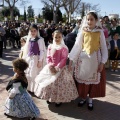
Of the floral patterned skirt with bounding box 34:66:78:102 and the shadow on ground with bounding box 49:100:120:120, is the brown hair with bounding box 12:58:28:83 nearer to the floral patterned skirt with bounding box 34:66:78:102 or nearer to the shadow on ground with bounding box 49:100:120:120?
the floral patterned skirt with bounding box 34:66:78:102

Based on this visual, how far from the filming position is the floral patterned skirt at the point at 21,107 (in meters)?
4.50

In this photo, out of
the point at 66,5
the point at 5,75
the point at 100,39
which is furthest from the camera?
the point at 66,5

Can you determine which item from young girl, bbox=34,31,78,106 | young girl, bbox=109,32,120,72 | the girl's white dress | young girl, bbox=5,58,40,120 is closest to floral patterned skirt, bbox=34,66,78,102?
young girl, bbox=34,31,78,106

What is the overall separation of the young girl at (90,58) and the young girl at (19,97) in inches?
41.6

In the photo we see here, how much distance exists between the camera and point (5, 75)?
333 inches

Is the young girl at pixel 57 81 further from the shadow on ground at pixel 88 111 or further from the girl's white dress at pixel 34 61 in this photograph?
the girl's white dress at pixel 34 61

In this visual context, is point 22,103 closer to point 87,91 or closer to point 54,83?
point 54,83

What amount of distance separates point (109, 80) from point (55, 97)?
10.6ft

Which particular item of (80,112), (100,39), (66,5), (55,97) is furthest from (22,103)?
(66,5)

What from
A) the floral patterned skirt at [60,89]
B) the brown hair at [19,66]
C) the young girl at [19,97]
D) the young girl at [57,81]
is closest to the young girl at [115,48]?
the young girl at [57,81]

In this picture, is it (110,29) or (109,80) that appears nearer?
(109,80)

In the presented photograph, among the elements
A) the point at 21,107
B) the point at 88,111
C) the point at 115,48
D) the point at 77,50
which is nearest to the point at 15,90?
the point at 21,107

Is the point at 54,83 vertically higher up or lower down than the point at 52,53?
lower down

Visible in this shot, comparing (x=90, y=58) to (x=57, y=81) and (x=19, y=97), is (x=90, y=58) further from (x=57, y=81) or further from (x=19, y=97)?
(x=19, y=97)
